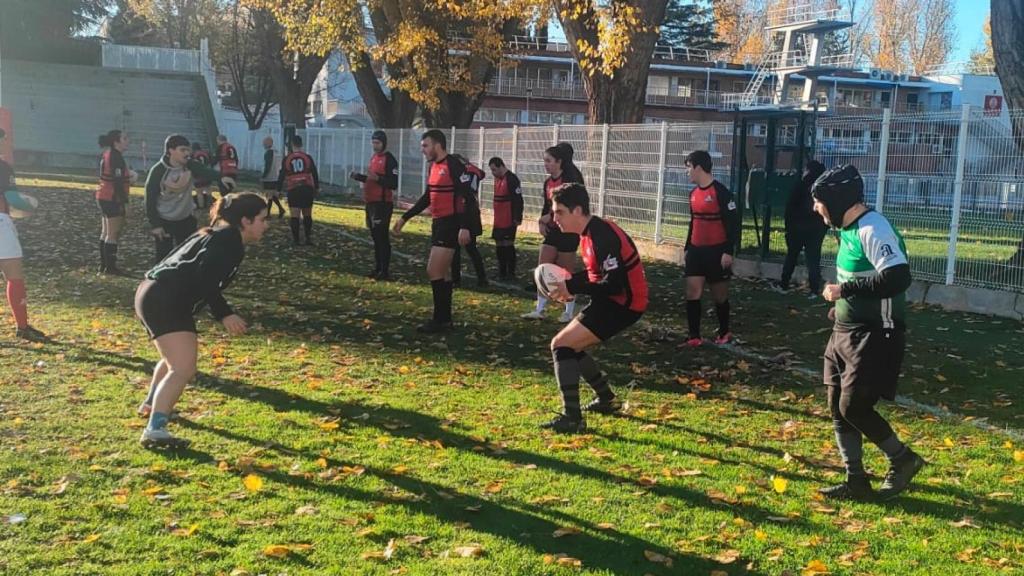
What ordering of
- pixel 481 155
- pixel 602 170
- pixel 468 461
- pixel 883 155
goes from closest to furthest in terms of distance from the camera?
pixel 468 461 → pixel 883 155 → pixel 602 170 → pixel 481 155

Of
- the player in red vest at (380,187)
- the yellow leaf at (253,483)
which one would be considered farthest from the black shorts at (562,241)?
the yellow leaf at (253,483)

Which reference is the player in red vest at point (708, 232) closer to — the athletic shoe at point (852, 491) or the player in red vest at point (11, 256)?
the athletic shoe at point (852, 491)

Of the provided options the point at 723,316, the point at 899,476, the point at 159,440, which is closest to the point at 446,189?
the point at 723,316

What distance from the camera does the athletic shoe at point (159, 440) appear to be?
5.64 metres

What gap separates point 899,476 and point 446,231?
568 cm

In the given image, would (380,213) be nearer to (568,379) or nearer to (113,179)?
(113,179)

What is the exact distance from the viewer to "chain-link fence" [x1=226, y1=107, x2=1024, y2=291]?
11703 mm

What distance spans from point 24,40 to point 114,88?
35.8 ft

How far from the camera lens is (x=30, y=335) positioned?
28.3ft

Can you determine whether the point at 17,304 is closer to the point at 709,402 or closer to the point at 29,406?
the point at 29,406

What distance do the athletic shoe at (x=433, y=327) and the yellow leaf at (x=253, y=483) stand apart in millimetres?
4632

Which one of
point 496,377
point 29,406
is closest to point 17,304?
point 29,406

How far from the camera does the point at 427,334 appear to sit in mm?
9633

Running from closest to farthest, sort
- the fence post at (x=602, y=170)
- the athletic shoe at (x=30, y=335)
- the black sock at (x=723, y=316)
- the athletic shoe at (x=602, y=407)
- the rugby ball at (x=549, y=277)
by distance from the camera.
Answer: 1. the rugby ball at (x=549, y=277)
2. the athletic shoe at (x=602, y=407)
3. the athletic shoe at (x=30, y=335)
4. the black sock at (x=723, y=316)
5. the fence post at (x=602, y=170)
